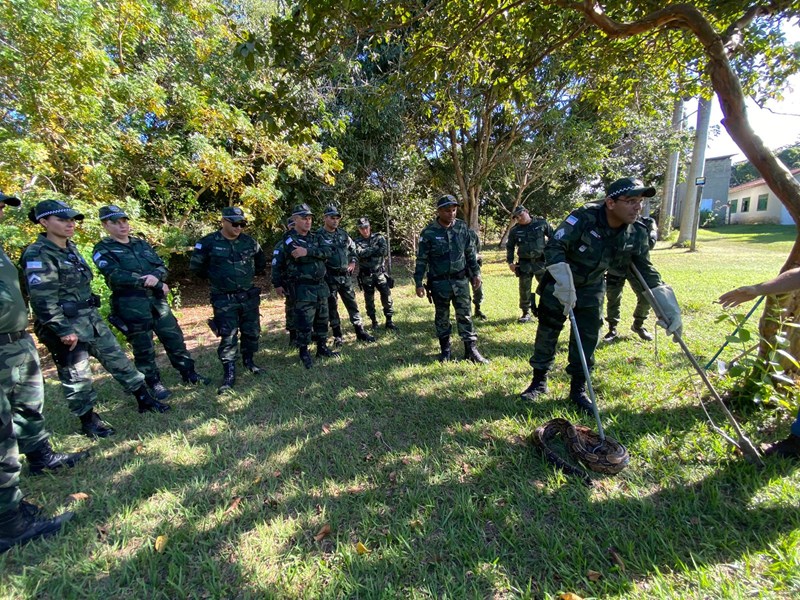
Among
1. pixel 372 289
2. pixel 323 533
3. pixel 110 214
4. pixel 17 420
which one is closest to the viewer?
pixel 323 533

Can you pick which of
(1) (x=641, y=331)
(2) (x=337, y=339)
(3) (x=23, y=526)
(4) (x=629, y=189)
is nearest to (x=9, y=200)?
(3) (x=23, y=526)

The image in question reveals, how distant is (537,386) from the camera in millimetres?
3574

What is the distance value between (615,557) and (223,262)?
14.6ft

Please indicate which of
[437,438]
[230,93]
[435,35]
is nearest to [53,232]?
[437,438]

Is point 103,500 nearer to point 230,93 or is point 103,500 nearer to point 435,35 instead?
point 435,35

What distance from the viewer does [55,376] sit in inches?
203

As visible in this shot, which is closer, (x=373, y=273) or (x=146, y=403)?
(x=146, y=403)

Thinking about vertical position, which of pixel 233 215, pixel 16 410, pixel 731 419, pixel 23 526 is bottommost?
pixel 23 526

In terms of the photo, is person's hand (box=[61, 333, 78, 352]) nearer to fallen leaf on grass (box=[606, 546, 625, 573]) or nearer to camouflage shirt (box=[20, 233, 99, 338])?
camouflage shirt (box=[20, 233, 99, 338])

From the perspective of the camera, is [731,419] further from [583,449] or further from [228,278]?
[228,278]

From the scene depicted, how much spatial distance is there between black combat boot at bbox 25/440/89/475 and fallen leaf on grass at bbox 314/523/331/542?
2322 millimetres

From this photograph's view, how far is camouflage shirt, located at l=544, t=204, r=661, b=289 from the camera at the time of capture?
9.93 ft

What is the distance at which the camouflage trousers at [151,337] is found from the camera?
13.2 feet

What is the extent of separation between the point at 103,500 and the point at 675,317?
4301mm
